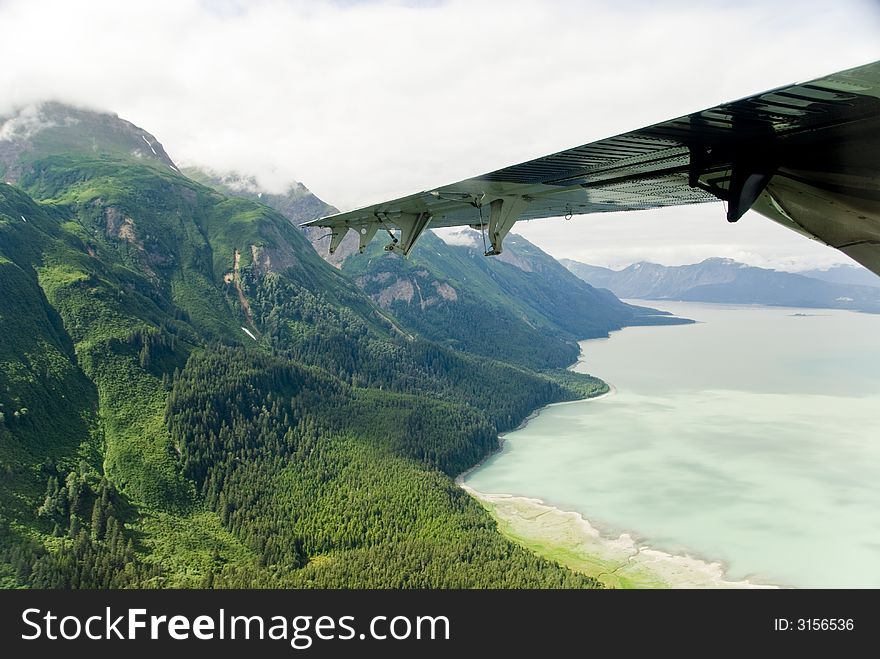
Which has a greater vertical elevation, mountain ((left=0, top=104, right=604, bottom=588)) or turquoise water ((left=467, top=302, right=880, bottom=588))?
mountain ((left=0, top=104, right=604, bottom=588))

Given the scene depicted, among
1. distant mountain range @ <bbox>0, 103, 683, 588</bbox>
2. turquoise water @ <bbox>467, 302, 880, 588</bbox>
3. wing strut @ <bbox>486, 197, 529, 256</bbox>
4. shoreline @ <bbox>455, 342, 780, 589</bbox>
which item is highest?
wing strut @ <bbox>486, 197, 529, 256</bbox>

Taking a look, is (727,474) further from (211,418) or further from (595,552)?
(211,418)

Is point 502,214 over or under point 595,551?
over

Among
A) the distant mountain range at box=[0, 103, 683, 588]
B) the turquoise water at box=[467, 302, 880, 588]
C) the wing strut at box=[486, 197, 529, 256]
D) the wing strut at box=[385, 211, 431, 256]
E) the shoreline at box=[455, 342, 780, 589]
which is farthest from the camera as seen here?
the turquoise water at box=[467, 302, 880, 588]

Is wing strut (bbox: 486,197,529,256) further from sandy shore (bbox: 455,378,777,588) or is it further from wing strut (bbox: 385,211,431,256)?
sandy shore (bbox: 455,378,777,588)

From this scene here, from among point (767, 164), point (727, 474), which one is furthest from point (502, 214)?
point (727, 474)

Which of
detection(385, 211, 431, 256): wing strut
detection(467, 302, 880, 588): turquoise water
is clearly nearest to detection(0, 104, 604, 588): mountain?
detection(467, 302, 880, 588): turquoise water

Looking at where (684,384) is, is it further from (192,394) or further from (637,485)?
(192,394)
